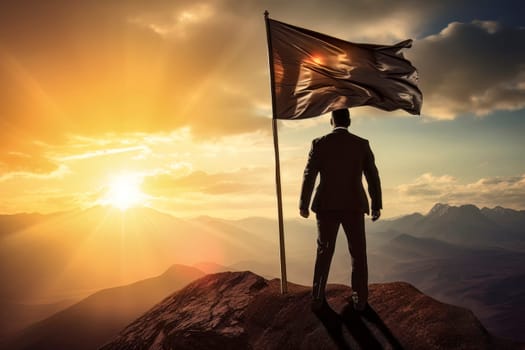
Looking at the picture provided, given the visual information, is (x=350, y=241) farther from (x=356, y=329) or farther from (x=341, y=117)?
(x=341, y=117)

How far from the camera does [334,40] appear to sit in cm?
786

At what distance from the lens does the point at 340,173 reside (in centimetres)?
648

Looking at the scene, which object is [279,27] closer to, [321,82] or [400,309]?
[321,82]

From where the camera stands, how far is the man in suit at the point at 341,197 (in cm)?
636

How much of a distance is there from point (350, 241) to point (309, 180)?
3.88 ft

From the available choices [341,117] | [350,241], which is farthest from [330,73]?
[350,241]

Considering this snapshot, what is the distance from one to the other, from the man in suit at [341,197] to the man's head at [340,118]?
0.06 feet

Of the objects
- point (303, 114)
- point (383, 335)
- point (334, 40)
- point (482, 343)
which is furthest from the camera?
point (334, 40)

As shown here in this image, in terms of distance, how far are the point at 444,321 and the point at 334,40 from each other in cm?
534

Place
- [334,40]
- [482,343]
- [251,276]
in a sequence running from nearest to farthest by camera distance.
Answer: [482,343] → [334,40] → [251,276]

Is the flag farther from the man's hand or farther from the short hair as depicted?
the man's hand

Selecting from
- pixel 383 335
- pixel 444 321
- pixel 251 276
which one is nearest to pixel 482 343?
pixel 444 321

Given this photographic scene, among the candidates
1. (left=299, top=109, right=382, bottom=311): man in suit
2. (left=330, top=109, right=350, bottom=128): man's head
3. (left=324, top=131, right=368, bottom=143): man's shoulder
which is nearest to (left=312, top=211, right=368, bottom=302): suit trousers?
(left=299, top=109, right=382, bottom=311): man in suit

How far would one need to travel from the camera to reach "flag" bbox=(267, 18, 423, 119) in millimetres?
7402
